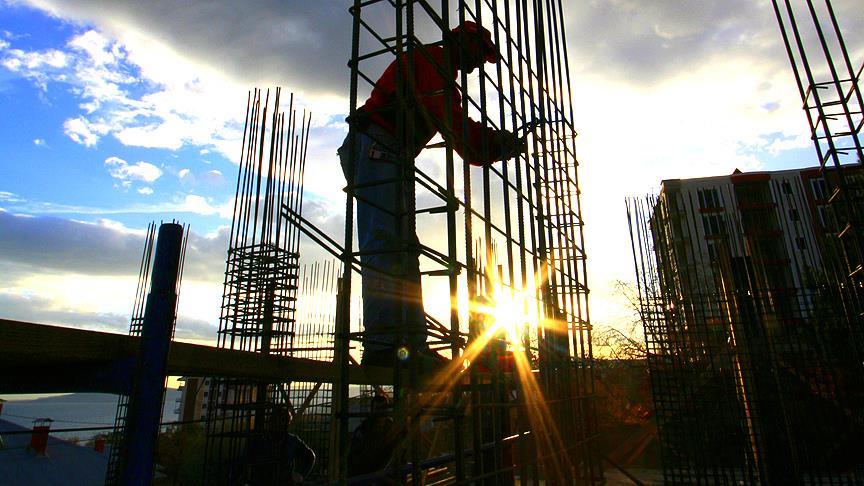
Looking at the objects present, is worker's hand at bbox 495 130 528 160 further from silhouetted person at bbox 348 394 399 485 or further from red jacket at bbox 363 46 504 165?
silhouetted person at bbox 348 394 399 485

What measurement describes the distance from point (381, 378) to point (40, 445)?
7603 mm

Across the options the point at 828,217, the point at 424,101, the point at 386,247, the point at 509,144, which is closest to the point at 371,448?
the point at 386,247

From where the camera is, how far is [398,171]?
3.17 metres

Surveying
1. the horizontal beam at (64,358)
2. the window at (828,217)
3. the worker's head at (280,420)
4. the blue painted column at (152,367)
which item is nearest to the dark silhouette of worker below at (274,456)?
the worker's head at (280,420)

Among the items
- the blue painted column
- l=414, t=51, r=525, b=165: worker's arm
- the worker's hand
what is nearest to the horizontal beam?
the blue painted column

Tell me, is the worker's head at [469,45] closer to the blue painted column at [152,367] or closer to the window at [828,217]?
the blue painted column at [152,367]

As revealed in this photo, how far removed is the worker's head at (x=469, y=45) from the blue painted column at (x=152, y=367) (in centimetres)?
299

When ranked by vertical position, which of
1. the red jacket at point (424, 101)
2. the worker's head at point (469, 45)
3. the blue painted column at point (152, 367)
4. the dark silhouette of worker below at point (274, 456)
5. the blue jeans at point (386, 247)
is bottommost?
the dark silhouette of worker below at point (274, 456)

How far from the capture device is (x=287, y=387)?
8789 millimetres

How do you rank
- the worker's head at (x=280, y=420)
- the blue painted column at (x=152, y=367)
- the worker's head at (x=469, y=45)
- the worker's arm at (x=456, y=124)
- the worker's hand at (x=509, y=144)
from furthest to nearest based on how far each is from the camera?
the worker's head at (x=280, y=420)
the worker's hand at (x=509, y=144)
the worker's head at (x=469, y=45)
the worker's arm at (x=456, y=124)
the blue painted column at (x=152, y=367)

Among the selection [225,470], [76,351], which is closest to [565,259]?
[225,470]

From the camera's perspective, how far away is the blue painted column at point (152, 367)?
1.50 meters

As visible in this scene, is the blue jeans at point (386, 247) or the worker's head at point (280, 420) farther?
the worker's head at point (280, 420)

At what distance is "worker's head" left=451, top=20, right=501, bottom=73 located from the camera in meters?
4.12
